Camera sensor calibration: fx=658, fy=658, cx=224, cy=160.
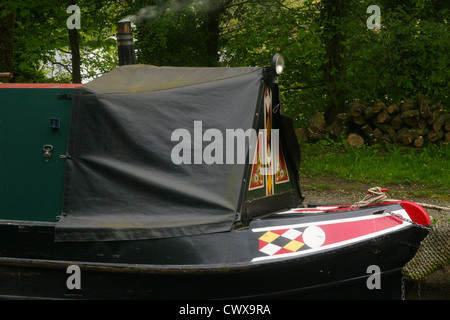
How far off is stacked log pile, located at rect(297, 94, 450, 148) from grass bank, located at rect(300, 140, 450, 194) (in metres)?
0.33

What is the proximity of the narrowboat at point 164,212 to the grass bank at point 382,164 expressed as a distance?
4509mm

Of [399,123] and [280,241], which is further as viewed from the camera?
[399,123]

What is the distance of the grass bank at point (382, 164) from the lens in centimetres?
956

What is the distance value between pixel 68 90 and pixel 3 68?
24.8 feet

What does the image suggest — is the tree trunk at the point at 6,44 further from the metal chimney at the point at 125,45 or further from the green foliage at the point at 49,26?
the metal chimney at the point at 125,45

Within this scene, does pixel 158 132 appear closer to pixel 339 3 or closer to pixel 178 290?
pixel 178 290

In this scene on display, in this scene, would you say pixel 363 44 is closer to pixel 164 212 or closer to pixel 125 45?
pixel 125 45

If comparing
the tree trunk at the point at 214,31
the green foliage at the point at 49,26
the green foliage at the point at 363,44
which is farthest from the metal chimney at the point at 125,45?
the tree trunk at the point at 214,31

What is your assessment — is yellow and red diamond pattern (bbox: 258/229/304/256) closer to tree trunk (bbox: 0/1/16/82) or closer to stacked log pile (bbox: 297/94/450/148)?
stacked log pile (bbox: 297/94/450/148)

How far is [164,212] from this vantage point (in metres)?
4.60

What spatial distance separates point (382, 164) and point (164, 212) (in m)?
6.81

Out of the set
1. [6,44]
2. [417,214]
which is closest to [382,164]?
[417,214]
